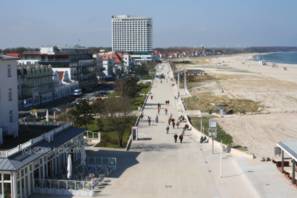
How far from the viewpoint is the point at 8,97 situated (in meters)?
27.3

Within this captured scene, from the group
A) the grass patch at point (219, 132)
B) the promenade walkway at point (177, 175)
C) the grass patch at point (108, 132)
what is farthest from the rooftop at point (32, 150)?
the grass patch at point (219, 132)

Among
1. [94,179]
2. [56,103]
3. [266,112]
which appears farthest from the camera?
[56,103]

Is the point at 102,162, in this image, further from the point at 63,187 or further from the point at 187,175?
the point at 63,187

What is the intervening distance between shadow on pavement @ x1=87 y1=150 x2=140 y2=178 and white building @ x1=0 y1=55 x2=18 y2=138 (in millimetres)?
5328

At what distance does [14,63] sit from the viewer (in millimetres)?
27906

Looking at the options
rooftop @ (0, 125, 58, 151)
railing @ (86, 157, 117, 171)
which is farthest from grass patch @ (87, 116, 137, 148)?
rooftop @ (0, 125, 58, 151)

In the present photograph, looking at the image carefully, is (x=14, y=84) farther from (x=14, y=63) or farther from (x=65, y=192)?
(x=65, y=192)

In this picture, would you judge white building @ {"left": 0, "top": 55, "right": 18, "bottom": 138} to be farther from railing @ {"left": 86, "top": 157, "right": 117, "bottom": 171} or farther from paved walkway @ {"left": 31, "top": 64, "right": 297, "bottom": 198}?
paved walkway @ {"left": 31, "top": 64, "right": 297, "bottom": 198}

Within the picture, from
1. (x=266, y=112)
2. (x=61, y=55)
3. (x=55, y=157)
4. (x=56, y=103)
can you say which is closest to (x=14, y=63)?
(x=55, y=157)

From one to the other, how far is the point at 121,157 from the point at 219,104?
35.1 metres

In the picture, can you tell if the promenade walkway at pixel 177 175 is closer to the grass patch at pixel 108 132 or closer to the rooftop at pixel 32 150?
the grass patch at pixel 108 132

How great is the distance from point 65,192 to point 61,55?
66.8 m

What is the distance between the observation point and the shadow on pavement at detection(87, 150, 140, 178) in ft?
91.0

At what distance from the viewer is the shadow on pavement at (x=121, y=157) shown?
91.0 feet
